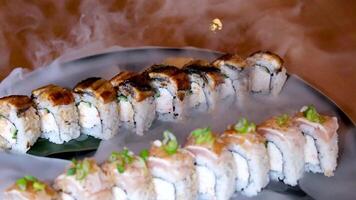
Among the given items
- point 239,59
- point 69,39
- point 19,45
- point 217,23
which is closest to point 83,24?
point 69,39

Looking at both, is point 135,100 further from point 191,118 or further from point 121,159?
point 121,159

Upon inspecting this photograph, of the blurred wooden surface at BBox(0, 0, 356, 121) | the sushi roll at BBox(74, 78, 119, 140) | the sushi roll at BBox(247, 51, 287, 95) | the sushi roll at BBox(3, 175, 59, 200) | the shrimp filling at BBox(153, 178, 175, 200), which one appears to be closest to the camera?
the sushi roll at BBox(3, 175, 59, 200)

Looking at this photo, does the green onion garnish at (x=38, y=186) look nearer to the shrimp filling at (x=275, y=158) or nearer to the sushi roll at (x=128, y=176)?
the sushi roll at (x=128, y=176)

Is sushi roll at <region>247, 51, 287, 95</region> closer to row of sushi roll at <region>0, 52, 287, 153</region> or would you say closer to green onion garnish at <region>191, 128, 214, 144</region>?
row of sushi roll at <region>0, 52, 287, 153</region>

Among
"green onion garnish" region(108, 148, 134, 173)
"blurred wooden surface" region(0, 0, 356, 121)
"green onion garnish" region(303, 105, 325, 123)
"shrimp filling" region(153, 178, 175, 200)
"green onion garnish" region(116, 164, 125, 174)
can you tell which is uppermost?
"blurred wooden surface" region(0, 0, 356, 121)

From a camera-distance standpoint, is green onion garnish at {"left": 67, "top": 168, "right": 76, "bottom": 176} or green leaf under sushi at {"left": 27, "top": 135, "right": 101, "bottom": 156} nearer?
green onion garnish at {"left": 67, "top": 168, "right": 76, "bottom": 176}

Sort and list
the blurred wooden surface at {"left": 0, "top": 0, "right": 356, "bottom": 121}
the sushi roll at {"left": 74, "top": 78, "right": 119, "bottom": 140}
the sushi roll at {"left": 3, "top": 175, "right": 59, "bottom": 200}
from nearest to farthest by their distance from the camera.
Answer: the sushi roll at {"left": 3, "top": 175, "right": 59, "bottom": 200}
the sushi roll at {"left": 74, "top": 78, "right": 119, "bottom": 140}
the blurred wooden surface at {"left": 0, "top": 0, "right": 356, "bottom": 121}

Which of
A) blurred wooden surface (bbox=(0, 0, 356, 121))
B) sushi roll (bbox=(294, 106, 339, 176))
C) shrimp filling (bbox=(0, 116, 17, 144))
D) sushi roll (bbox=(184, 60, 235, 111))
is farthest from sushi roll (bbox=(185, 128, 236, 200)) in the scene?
blurred wooden surface (bbox=(0, 0, 356, 121))

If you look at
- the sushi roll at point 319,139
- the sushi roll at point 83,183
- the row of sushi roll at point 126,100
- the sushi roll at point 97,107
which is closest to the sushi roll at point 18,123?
the row of sushi roll at point 126,100
